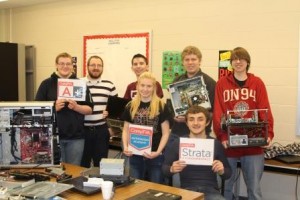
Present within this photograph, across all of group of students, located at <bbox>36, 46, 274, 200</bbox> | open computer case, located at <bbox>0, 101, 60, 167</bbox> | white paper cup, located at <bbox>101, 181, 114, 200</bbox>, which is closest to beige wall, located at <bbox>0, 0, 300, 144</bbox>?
group of students, located at <bbox>36, 46, 274, 200</bbox>

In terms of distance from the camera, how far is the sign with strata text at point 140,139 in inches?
118

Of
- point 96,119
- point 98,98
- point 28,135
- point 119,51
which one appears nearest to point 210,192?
point 28,135

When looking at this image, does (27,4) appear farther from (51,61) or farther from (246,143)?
(246,143)

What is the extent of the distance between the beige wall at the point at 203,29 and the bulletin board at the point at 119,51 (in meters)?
0.08

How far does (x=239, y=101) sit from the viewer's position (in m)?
3.07

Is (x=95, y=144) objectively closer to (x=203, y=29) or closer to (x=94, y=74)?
(x=94, y=74)

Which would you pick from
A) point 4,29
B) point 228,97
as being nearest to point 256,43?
point 228,97

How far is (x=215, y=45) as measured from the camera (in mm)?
4316

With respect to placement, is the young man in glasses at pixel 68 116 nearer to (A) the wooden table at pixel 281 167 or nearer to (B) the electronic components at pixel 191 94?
(B) the electronic components at pixel 191 94

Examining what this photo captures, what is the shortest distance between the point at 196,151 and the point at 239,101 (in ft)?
2.33

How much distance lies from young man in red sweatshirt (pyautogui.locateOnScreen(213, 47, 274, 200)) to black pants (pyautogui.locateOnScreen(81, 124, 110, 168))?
1349 mm

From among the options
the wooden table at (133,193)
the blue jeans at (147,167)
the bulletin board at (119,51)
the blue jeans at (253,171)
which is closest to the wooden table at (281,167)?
the blue jeans at (253,171)

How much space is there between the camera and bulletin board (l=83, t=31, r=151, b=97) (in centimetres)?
496

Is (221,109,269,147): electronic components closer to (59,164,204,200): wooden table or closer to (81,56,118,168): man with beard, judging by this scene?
(59,164,204,200): wooden table
